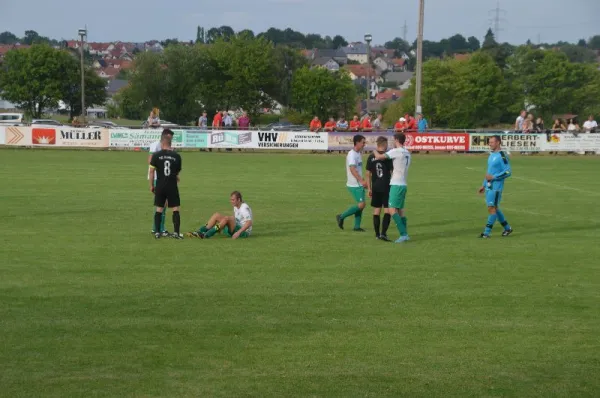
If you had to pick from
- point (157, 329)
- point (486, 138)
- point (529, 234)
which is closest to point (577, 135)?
point (486, 138)

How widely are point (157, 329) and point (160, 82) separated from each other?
7559cm

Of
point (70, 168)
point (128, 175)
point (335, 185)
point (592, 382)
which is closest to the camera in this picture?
point (592, 382)

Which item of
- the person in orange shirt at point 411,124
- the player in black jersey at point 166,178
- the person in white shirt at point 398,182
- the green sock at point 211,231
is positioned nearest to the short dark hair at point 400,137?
the person in white shirt at point 398,182

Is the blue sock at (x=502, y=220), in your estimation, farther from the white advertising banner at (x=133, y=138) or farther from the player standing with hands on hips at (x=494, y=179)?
the white advertising banner at (x=133, y=138)

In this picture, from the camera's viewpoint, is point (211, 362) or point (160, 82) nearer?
point (211, 362)

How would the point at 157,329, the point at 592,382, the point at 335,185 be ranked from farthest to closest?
the point at 335,185 → the point at 157,329 → the point at 592,382

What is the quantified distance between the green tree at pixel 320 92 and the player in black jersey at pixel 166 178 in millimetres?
74774

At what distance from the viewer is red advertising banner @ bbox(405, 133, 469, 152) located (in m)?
43.6

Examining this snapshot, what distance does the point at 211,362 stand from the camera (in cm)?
852

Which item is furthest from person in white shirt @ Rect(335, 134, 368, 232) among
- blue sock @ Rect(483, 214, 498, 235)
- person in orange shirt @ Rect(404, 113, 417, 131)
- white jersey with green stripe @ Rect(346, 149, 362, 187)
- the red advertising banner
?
the red advertising banner

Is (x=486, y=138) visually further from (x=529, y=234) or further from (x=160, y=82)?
(x=160, y=82)

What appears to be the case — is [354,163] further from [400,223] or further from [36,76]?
[36,76]

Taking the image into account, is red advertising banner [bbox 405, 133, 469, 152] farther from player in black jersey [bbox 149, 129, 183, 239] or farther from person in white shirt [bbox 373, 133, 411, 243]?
player in black jersey [bbox 149, 129, 183, 239]

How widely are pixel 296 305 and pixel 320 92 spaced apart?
8145 centimetres
